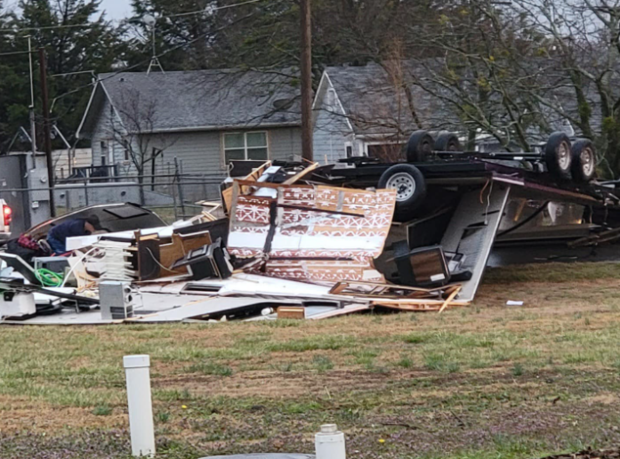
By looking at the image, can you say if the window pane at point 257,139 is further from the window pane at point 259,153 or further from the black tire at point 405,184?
the black tire at point 405,184

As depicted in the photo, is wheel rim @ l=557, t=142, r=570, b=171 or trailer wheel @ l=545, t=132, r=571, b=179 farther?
wheel rim @ l=557, t=142, r=570, b=171

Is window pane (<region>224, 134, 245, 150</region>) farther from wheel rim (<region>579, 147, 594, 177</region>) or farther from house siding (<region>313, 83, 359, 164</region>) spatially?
wheel rim (<region>579, 147, 594, 177</region>)

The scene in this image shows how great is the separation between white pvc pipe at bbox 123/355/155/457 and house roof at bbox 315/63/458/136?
2101 cm

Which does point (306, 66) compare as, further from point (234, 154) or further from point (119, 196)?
point (234, 154)

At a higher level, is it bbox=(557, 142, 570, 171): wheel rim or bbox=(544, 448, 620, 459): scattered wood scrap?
bbox=(557, 142, 570, 171): wheel rim

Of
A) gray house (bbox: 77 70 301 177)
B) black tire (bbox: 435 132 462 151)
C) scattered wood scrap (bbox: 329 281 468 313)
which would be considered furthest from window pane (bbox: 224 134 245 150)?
scattered wood scrap (bbox: 329 281 468 313)

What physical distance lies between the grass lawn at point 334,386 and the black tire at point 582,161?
5.24 metres

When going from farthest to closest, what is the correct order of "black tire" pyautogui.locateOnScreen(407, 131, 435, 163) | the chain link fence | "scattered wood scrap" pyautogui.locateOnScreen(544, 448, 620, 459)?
the chain link fence, "black tire" pyautogui.locateOnScreen(407, 131, 435, 163), "scattered wood scrap" pyautogui.locateOnScreen(544, 448, 620, 459)

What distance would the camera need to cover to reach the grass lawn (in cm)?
599

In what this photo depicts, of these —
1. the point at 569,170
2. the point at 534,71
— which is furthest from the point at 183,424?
the point at 534,71

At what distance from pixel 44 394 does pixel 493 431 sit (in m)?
3.65

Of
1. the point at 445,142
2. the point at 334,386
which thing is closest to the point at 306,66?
the point at 445,142

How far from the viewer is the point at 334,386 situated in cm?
783

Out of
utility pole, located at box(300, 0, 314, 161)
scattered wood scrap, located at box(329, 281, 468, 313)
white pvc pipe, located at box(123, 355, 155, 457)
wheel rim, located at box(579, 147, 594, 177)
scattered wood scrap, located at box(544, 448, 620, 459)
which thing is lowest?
scattered wood scrap, located at box(329, 281, 468, 313)
